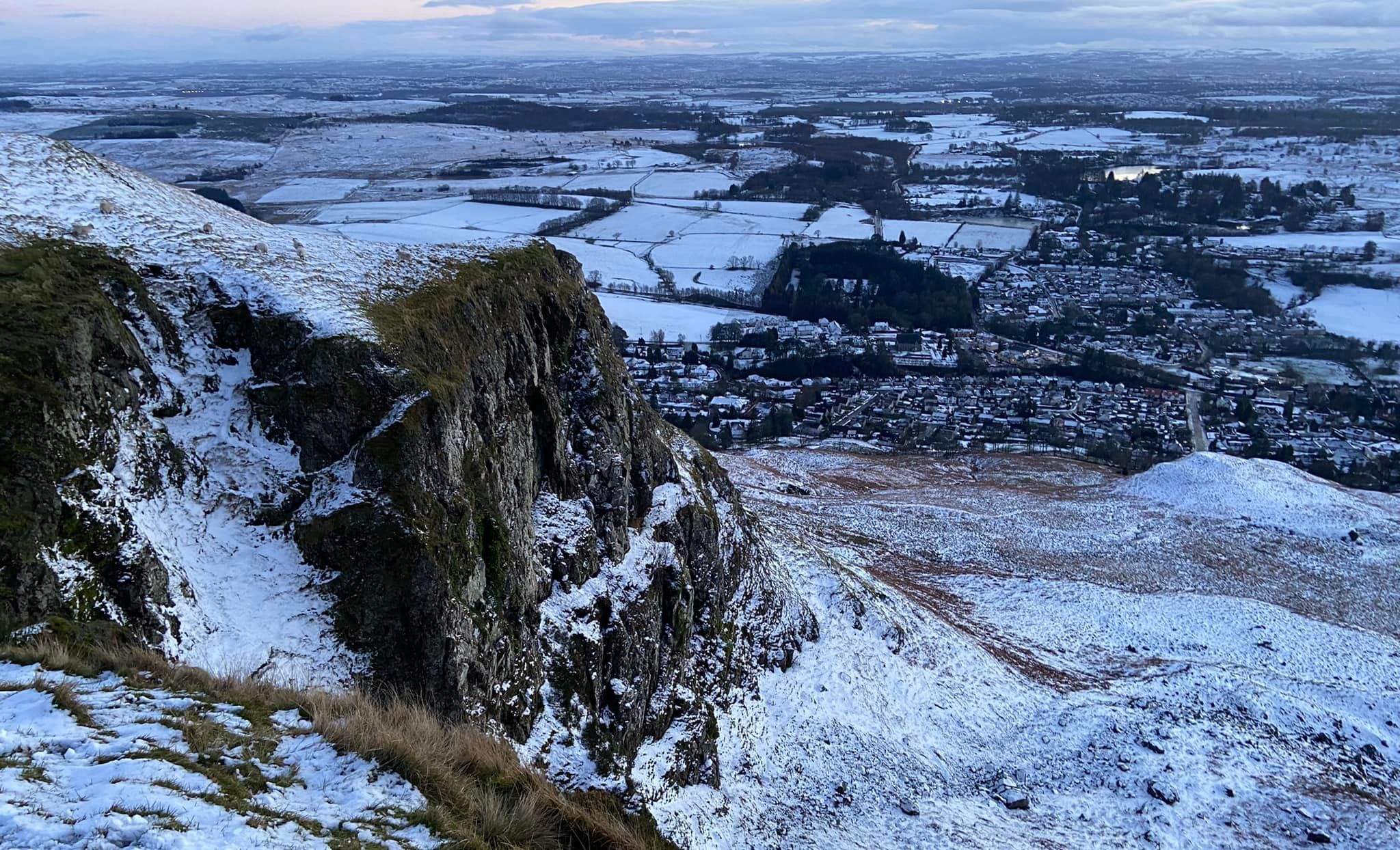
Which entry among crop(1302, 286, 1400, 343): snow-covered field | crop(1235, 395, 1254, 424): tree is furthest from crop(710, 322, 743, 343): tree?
crop(1302, 286, 1400, 343): snow-covered field

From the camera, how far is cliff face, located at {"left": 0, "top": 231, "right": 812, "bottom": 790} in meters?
14.0

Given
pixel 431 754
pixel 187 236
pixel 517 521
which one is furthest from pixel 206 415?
pixel 431 754

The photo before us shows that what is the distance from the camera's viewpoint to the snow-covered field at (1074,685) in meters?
21.5

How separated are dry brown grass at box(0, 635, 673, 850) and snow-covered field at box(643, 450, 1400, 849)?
381 inches

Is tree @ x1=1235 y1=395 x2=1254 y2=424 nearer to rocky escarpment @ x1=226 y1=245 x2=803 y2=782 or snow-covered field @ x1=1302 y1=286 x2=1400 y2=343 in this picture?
snow-covered field @ x1=1302 y1=286 x2=1400 y2=343

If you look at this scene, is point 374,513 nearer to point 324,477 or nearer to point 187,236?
point 324,477

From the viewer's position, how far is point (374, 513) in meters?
15.7

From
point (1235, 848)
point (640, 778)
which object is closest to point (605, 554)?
point (640, 778)

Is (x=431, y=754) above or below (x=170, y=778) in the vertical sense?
below

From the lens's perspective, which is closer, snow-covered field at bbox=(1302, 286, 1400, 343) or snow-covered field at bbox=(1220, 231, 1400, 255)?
snow-covered field at bbox=(1302, 286, 1400, 343)

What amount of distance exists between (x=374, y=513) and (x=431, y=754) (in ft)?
24.0

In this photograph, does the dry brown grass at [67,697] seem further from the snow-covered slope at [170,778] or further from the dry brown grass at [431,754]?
the dry brown grass at [431,754]

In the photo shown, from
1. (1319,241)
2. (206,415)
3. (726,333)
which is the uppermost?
(206,415)

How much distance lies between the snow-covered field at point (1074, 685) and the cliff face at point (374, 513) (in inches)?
127
